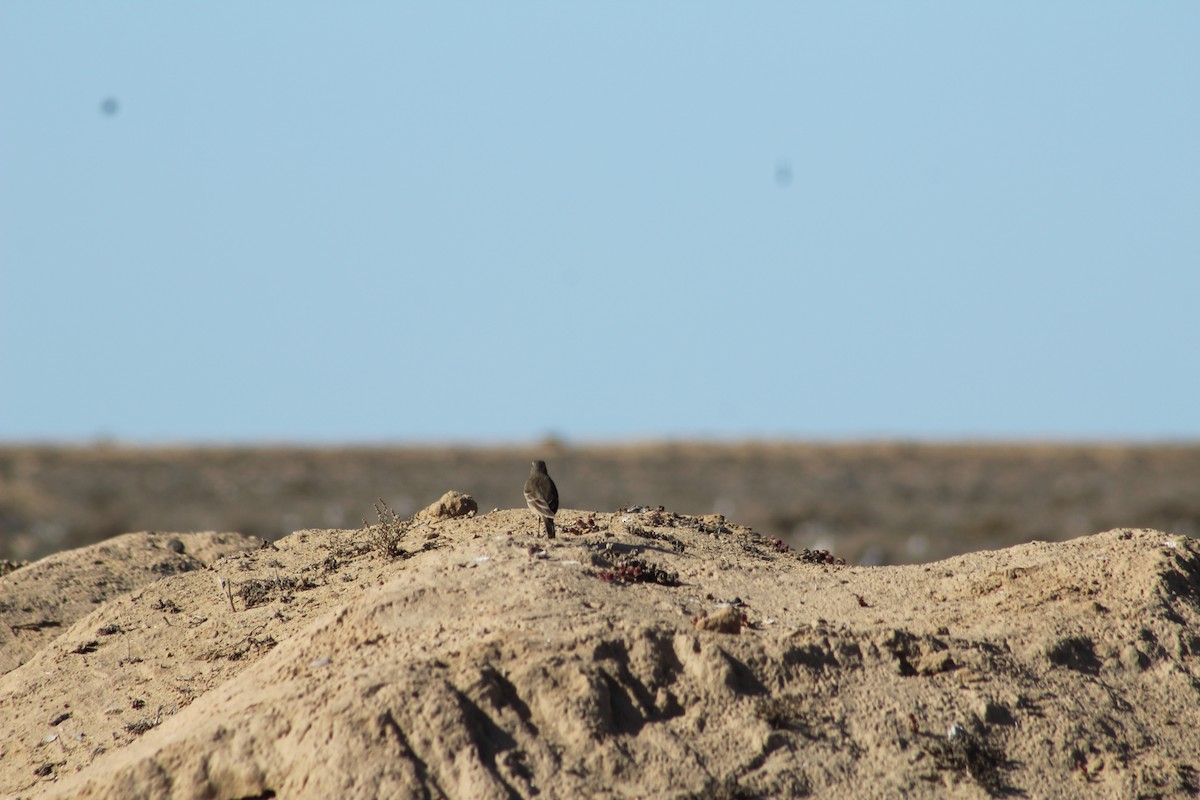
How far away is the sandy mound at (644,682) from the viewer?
710cm

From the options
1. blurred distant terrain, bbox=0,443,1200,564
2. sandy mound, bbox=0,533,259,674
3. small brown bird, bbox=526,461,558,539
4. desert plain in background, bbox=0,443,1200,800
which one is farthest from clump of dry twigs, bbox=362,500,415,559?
blurred distant terrain, bbox=0,443,1200,564

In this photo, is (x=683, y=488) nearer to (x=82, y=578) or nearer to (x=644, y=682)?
(x=82, y=578)

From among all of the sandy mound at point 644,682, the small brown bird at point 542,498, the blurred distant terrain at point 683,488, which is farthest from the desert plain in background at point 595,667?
the blurred distant terrain at point 683,488

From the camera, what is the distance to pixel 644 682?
295 inches

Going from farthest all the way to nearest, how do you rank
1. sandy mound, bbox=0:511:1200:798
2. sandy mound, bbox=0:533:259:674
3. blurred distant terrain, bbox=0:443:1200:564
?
blurred distant terrain, bbox=0:443:1200:564 < sandy mound, bbox=0:533:259:674 < sandy mound, bbox=0:511:1200:798

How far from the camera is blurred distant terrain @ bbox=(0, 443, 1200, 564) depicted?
34.2m

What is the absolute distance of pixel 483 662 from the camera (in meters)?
7.44

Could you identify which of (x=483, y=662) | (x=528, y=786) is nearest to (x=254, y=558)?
(x=483, y=662)

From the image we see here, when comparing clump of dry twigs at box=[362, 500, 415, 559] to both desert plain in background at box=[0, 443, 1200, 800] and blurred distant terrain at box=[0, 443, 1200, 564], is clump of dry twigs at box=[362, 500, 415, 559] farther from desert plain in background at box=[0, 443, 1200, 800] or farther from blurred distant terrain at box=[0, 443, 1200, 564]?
blurred distant terrain at box=[0, 443, 1200, 564]

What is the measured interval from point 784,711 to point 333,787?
2351mm

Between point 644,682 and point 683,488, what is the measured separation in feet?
130

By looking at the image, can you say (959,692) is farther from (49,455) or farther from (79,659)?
(49,455)

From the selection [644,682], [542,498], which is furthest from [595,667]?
[542,498]

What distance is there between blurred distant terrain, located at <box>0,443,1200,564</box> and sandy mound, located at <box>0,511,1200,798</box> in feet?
51.0
